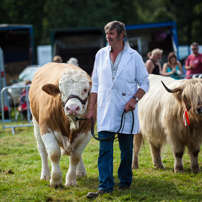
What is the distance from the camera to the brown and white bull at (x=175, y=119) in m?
6.10

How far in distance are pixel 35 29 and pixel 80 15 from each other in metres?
5.43

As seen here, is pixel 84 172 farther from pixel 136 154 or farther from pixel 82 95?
pixel 82 95

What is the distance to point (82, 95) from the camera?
16.6ft

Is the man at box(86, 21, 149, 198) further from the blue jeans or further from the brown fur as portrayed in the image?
the brown fur

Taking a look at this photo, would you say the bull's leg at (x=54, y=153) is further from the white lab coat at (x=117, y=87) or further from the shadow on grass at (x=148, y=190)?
the white lab coat at (x=117, y=87)

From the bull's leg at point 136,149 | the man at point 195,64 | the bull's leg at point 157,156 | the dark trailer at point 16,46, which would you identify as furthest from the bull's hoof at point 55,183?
the dark trailer at point 16,46

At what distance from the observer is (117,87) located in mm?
4859

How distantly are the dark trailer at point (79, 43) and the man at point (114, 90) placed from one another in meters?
14.1

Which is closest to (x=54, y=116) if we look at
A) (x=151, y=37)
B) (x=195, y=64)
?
(x=195, y=64)

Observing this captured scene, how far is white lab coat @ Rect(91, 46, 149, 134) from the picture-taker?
484 centimetres

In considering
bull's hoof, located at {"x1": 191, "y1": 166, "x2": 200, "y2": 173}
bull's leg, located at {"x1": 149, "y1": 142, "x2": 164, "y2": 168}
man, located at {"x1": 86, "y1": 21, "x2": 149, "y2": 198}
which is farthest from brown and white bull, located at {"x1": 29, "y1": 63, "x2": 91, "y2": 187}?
bull's hoof, located at {"x1": 191, "y1": 166, "x2": 200, "y2": 173}

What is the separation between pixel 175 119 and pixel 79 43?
48.2 ft

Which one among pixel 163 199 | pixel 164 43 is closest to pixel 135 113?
pixel 163 199

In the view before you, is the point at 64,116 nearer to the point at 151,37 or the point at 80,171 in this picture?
the point at 80,171
